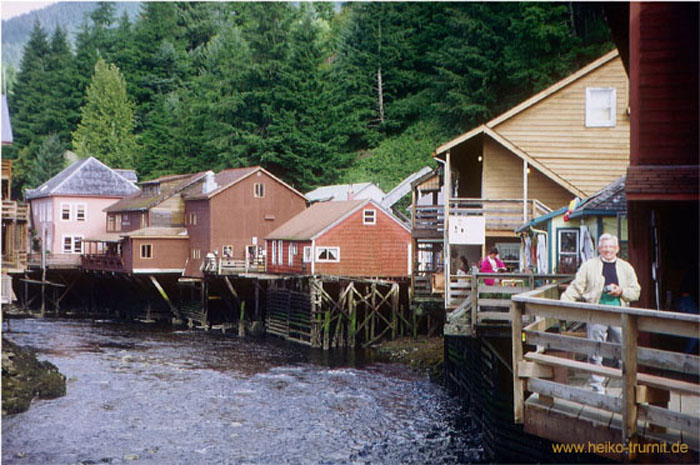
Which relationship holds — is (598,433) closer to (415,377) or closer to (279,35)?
(415,377)

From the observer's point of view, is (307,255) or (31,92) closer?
(307,255)

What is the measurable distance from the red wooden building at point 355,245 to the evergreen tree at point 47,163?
41996mm

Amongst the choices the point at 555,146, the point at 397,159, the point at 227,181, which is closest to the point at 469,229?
the point at 555,146

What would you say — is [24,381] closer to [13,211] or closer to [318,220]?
[13,211]

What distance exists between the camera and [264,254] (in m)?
49.3

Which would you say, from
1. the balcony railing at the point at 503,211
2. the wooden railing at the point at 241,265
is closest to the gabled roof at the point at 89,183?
the wooden railing at the point at 241,265

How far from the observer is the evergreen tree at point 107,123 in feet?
258

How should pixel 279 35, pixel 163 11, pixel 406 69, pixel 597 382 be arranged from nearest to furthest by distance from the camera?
pixel 597 382 < pixel 406 69 < pixel 279 35 < pixel 163 11

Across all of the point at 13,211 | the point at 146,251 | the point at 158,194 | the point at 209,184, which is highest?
the point at 209,184

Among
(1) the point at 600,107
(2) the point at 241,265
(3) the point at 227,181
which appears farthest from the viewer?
(3) the point at 227,181

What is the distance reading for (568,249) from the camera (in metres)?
19.6

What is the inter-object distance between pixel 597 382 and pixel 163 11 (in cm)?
8451

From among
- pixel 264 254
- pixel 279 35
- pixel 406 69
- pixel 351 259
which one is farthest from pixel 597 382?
pixel 279 35

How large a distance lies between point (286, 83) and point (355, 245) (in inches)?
881
